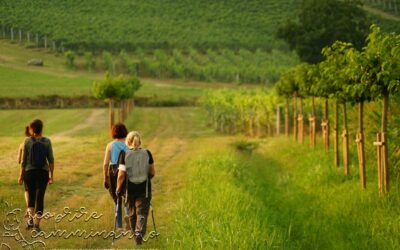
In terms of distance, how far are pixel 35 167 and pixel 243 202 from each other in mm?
4000

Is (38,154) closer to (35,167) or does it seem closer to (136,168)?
(35,167)

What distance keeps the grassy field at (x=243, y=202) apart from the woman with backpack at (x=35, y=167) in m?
0.50

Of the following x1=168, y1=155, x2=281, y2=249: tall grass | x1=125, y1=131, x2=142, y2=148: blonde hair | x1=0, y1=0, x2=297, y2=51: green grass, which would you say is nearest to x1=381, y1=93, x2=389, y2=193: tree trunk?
x1=168, y1=155, x2=281, y2=249: tall grass

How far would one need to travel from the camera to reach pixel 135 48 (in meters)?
121

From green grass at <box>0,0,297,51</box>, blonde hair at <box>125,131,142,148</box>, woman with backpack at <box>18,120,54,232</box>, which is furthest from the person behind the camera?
green grass at <box>0,0,297,51</box>

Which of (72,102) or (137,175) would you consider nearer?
(137,175)

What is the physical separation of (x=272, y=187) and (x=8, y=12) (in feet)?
107

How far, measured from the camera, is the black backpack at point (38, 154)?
15109 millimetres

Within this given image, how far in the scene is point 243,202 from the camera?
15508 millimetres

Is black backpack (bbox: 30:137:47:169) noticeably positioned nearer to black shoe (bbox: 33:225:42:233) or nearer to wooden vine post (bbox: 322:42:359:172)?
black shoe (bbox: 33:225:42:233)

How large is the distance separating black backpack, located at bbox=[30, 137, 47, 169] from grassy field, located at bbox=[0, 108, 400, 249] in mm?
1227

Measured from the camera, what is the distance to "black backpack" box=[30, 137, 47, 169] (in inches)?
595

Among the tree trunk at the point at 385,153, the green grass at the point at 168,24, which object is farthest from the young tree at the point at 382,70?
the green grass at the point at 168,24

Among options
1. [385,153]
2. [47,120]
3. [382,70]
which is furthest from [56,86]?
[382,70]
